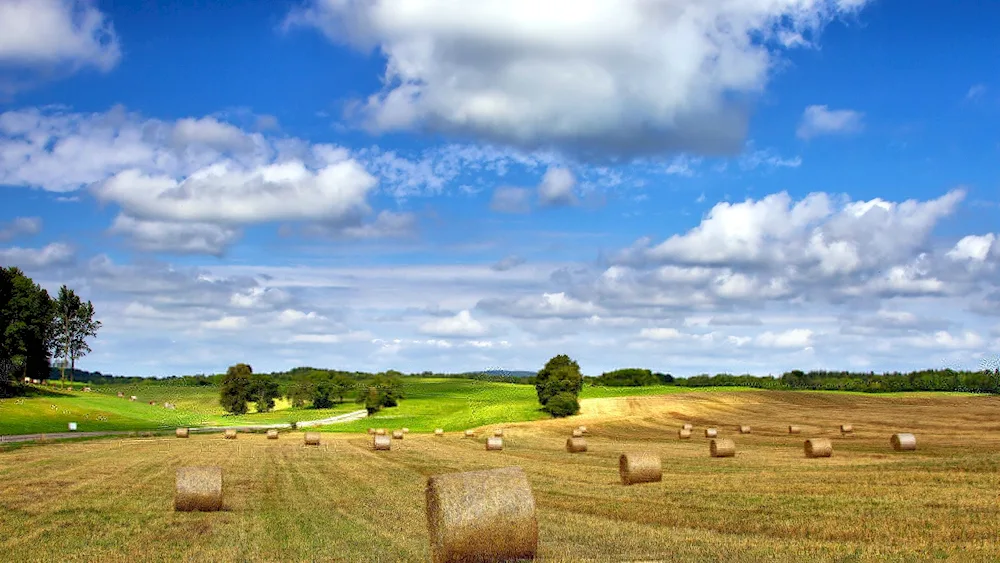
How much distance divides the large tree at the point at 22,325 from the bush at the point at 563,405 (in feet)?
199

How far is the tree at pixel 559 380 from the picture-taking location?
86.5 metres

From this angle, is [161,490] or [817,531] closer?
[817,531]

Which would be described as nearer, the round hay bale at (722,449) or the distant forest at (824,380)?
the round hay bale at (722,449)

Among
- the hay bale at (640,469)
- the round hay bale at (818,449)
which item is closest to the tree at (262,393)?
the round hay bale at (818,449)

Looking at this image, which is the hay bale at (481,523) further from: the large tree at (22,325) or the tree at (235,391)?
the tree at (235,391)

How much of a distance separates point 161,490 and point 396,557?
50.4ft

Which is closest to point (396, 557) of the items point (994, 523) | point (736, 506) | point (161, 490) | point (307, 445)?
point (736, 506)

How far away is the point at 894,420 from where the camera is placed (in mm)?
59500

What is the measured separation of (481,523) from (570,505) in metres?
7.69

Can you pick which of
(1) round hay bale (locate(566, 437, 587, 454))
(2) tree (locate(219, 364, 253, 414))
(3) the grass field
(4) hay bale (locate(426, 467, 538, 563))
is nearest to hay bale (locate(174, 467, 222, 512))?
(3) the grass field

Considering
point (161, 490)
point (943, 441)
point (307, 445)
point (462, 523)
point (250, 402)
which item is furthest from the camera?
point (250, 402)

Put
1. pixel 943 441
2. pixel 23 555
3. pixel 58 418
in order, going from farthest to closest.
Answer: pixel 58 418 < pixel 943 441 < pixel 23 555

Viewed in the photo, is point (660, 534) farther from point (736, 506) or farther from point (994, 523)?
point (994, 523)

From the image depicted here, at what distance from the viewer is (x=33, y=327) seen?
102m
